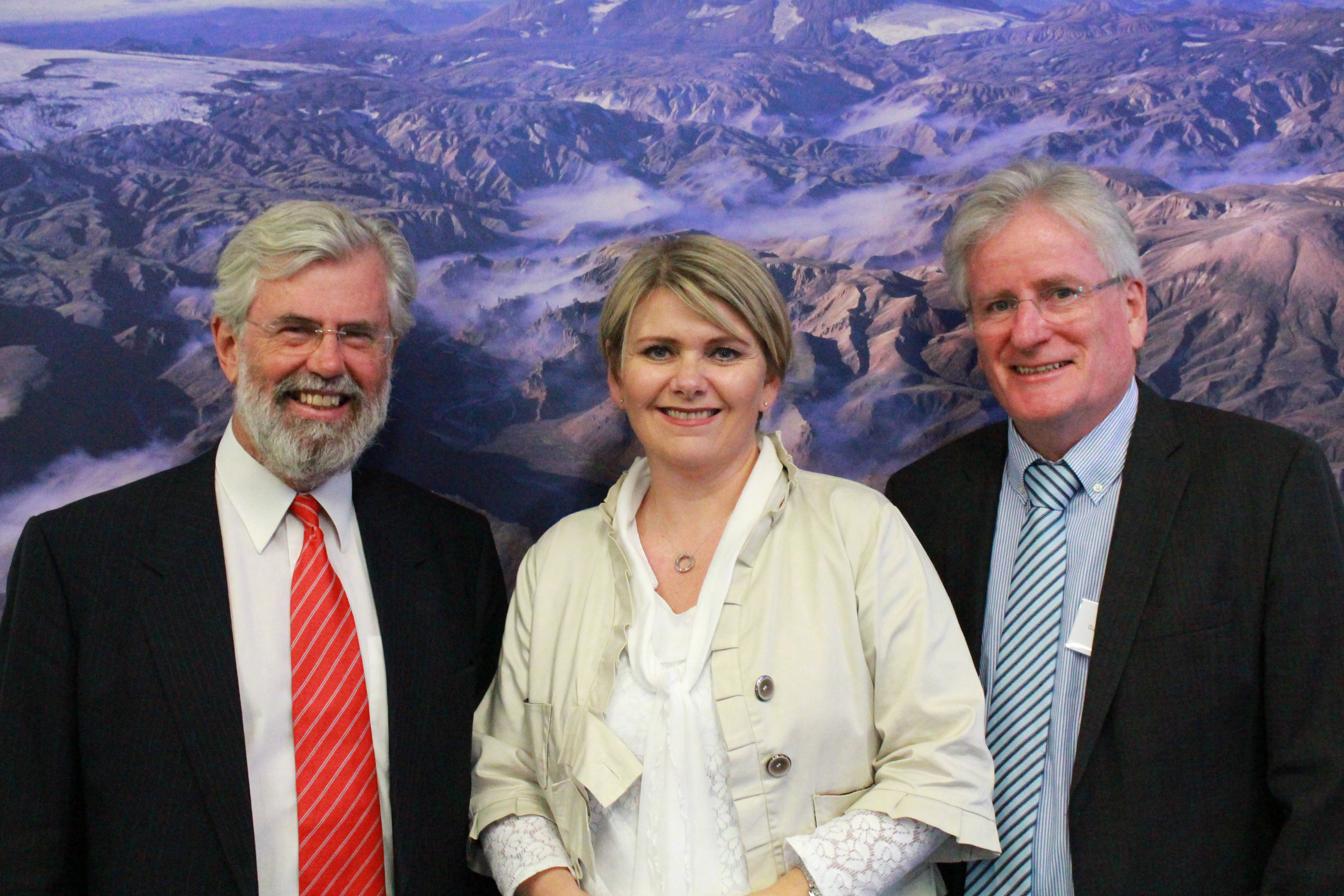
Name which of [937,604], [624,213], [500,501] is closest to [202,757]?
[500,501]

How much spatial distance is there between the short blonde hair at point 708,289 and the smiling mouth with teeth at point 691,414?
0.14 meters

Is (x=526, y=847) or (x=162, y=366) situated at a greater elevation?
(x=162, y=366)

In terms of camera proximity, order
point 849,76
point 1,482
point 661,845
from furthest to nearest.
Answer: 1. point 849,76
2. point 1,482
3. point 661,845

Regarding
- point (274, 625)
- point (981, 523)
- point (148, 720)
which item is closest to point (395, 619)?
point (274, 625)

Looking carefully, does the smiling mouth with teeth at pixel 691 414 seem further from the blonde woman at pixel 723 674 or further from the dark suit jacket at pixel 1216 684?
the dark suit jacket at pixel 1216 684

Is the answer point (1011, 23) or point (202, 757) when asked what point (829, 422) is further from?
point (202, 757)

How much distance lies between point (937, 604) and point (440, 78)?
5.81 ft

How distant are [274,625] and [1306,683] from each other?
5.91 ft

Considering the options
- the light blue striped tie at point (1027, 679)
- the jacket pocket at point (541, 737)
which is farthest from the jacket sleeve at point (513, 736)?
the light blue striped tie at point (1027, 679)

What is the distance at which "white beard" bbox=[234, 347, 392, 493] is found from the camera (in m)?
1.99

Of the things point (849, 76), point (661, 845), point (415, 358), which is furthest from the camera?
point (849, 76)

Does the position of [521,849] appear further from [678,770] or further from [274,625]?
[274,625]

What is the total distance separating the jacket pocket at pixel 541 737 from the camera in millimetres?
1938

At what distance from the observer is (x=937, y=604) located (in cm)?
188
